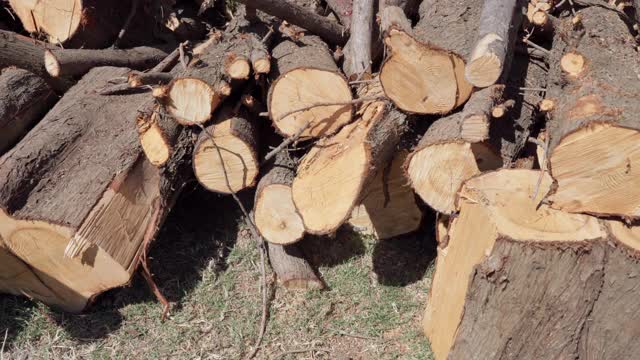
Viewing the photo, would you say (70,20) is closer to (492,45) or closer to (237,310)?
(237,310)

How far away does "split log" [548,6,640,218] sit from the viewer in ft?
8.46

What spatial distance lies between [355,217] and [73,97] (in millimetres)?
1848

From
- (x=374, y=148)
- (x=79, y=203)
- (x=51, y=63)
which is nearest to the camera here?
(x=374, y=148)

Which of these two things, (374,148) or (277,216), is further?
(277,216)

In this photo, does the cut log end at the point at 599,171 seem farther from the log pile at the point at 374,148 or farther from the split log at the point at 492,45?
the split log at the point at 492,45

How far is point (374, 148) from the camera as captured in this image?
3.10 meters

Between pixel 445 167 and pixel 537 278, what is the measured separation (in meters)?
0.72

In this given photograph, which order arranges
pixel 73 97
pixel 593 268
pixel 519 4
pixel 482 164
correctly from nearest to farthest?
pixel 593 268
pixel 482 164
pixel 519 4
pixel 73 97

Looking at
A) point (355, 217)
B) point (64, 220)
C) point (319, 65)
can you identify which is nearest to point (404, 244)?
Result: point (355, 217)

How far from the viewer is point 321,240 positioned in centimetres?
392

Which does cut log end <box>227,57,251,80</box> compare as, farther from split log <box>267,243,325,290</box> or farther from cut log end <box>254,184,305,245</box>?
split log <box>267,243,325,290</box>

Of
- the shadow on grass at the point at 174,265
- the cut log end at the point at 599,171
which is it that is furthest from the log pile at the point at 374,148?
the shadow on grass at the point at 174,265

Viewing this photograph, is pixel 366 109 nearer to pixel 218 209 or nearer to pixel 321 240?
pixel 321 240

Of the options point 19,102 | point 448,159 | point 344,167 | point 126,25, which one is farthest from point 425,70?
point 19,102
